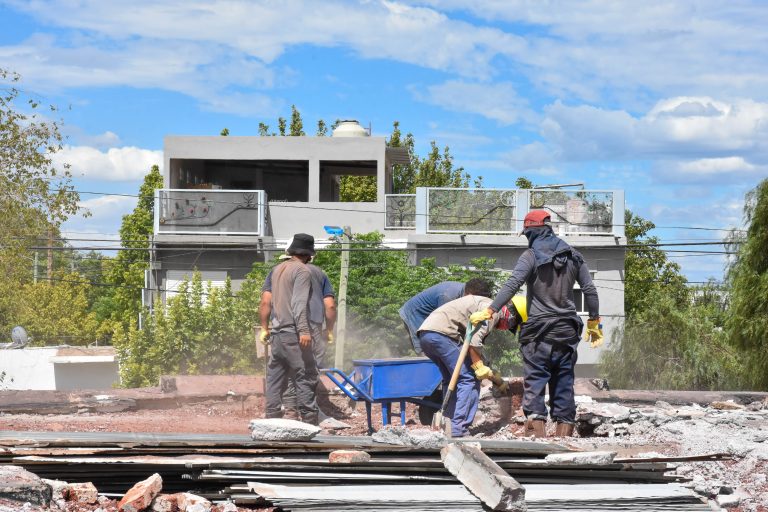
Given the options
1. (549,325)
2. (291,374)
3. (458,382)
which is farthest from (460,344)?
(291,374)

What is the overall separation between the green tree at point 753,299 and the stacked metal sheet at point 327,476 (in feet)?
35.3

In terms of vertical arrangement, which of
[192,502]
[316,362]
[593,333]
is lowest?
[192,502]

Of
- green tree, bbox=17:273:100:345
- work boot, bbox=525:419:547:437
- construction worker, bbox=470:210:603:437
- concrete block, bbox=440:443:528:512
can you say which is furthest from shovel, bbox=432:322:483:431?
green tree, bbox=17:273:100:345

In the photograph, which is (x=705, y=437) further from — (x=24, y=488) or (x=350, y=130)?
(x=350, y=130)

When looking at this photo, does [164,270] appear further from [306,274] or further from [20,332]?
[306,274]

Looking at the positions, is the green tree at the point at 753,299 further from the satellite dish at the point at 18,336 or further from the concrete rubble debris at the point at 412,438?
the satellite dish at the point at 18,336

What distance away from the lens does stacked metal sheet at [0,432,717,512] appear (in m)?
4.84

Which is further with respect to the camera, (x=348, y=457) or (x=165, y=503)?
(x=348, y=457)

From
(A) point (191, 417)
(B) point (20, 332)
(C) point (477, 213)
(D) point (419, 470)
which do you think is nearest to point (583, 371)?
(C) point (477, 213)

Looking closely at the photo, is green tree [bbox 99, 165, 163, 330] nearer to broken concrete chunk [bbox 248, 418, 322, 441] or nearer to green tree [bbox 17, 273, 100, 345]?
green tree [bbox 17, 273, 100, 345]

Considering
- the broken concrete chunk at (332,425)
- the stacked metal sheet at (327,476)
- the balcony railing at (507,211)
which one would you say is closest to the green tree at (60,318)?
the balcony railing at (507,211)

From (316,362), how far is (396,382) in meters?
0.78

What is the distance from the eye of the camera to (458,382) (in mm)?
8461

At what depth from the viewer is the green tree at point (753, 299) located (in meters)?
15.6
